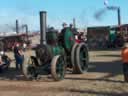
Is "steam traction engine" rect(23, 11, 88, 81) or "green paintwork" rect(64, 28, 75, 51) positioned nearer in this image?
"steam traction engine" rect(23, 11, 88, 81)

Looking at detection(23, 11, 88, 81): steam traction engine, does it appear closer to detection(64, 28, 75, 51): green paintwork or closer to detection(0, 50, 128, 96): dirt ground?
detection(64, 28, 75, 51): green paintwork

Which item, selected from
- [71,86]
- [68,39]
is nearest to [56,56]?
[71,86]

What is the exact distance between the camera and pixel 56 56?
41.4ft

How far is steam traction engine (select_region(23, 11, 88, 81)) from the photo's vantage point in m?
12.8

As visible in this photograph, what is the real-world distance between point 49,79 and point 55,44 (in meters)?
1.32

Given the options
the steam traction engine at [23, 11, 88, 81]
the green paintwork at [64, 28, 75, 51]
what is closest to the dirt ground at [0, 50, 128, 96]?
the steam traction engine at [23, 11, 88, 81]

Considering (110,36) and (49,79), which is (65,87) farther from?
(110,36)

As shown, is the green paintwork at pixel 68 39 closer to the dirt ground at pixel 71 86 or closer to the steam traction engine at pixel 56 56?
the steam traction engine at pixel 56 56

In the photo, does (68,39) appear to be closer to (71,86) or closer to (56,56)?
(56,56)

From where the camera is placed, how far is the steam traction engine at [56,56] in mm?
12797

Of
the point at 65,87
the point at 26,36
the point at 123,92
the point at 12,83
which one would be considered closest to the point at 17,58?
the point at 12,83

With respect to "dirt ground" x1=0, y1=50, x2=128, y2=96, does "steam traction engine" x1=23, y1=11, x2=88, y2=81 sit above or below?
above

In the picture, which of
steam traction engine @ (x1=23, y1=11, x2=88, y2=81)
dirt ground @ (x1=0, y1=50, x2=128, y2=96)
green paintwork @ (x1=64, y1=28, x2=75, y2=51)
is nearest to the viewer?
dirt ground @ (x1=0, y1=50, x2=128, y2=96)

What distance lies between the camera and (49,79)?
13.0m
